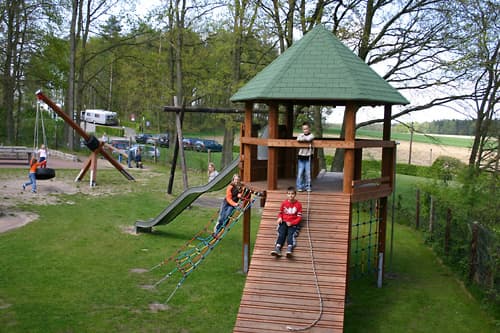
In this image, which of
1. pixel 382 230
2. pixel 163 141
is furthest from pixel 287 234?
pixel 163 141

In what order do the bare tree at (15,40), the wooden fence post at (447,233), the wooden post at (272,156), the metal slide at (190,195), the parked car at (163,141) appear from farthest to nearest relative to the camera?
1. the parked car at (163,141)
2. the bare tree at (15,40)
3. the wooden fence post at (447,233)
4. the metal slide at (190,195)
5. the wooden post at (272,156)

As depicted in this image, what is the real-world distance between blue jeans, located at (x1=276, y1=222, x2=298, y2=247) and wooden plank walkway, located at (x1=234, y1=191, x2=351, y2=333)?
16 cm

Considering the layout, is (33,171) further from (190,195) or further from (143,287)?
(143,287)

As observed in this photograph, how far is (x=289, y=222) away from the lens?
10508 mm

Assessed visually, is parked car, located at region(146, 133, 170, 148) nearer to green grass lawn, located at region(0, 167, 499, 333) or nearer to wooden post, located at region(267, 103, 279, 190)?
green grass lawn, located at region(0, 167, 499, 333)

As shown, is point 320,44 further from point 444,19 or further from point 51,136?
point 51,136

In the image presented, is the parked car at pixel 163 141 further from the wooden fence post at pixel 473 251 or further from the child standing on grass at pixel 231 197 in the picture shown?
the wooden fence post at pixel 473 251

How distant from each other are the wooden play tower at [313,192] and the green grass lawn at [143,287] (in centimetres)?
130

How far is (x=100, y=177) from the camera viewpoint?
28922mm

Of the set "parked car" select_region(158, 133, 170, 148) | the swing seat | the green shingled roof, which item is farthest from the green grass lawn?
"parked car" select_region(158, 133, 170, 148)

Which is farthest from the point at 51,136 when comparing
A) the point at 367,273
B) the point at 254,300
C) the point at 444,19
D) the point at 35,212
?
the point at 254,300

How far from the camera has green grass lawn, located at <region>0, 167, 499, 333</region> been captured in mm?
10188

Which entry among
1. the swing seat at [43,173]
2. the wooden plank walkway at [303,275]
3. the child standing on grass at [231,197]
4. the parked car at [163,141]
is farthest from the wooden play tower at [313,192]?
the parked car at [163,141]

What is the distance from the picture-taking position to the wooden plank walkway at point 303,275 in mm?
8797
